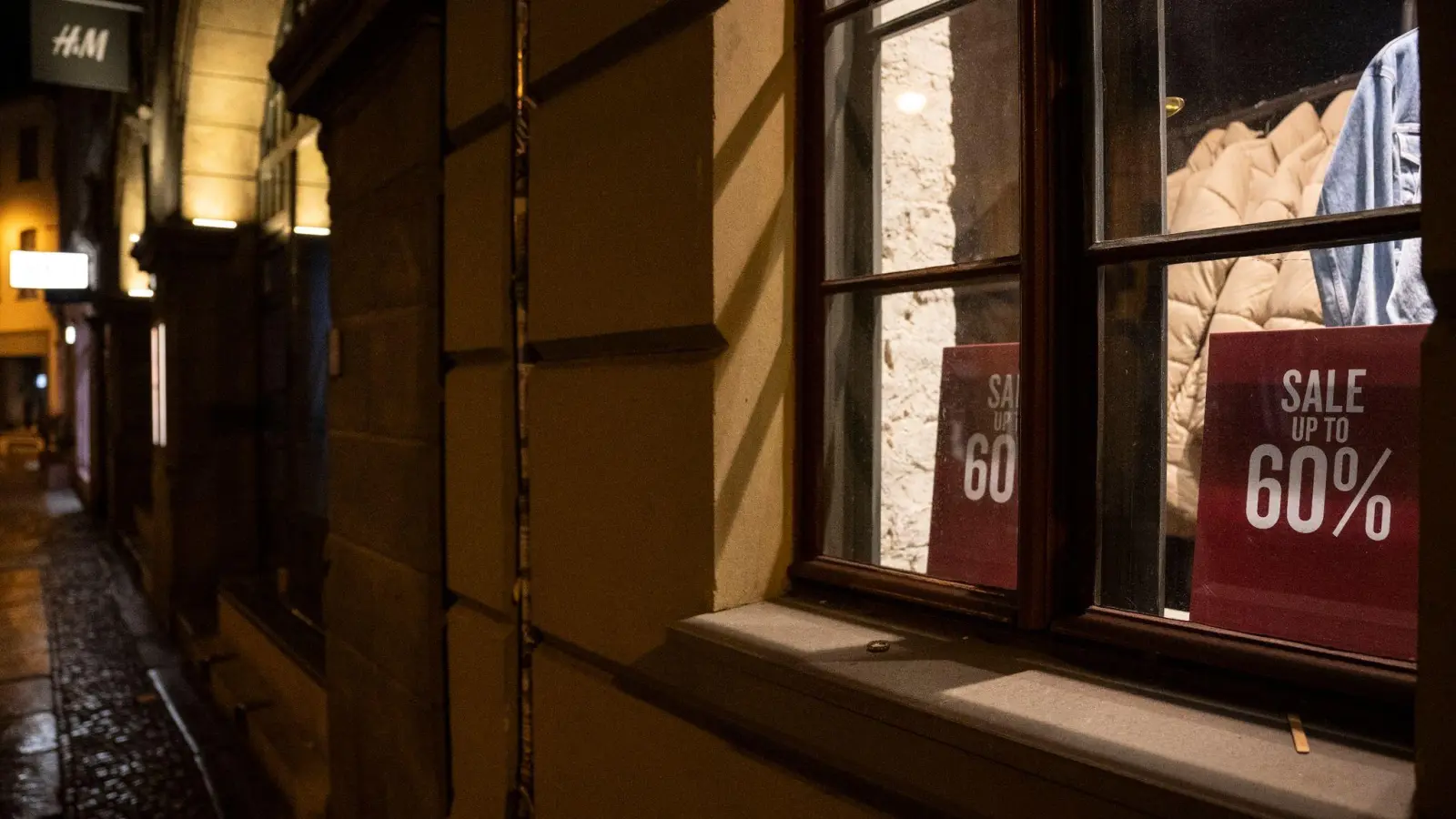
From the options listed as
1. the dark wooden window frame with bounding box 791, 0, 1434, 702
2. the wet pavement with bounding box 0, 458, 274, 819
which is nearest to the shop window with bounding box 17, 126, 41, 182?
the wet pavement with bounding box 0, 458, 274, 819

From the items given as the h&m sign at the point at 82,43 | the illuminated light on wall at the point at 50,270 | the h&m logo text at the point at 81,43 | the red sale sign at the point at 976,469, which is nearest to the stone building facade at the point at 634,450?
the red sale sign at the point at 976,469

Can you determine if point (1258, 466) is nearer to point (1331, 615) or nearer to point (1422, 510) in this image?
point (1331, 615)

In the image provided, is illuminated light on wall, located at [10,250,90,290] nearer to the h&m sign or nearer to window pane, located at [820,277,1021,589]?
the h&m sign

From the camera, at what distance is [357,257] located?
3.85m

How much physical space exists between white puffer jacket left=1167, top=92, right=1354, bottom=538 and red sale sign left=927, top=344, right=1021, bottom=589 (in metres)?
0.32

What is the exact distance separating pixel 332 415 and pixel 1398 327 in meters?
3.90

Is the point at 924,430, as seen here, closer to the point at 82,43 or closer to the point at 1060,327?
the point at 1060,327

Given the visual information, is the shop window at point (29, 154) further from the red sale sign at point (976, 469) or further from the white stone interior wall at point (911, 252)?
the red sale sign at point (976, 469)

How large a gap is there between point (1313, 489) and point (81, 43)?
35.8 feet

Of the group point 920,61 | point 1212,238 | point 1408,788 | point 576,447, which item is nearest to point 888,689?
point 1408,788

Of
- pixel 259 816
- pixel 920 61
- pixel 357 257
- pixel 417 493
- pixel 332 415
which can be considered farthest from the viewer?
pixel 259 816

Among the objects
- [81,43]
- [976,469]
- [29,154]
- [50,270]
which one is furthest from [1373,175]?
[29,154]

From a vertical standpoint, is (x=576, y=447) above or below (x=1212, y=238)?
below

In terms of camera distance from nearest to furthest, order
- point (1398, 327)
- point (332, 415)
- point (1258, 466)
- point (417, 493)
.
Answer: point (1398, 327)
point (1258, 466)
point (417, 493)
point (332, 415)
